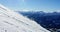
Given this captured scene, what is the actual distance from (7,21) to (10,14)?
4 cm

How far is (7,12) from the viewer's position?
1.94ft

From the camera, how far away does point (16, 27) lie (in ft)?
1.79

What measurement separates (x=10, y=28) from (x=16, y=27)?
0.03 metres

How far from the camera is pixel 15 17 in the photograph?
59cm

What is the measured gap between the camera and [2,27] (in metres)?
0.53

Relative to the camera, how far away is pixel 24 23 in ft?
1.94

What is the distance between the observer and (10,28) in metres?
0.53

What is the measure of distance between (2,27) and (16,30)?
0.05m

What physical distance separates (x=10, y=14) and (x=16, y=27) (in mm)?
71

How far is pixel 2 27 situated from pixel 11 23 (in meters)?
0.04

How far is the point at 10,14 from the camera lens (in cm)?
59

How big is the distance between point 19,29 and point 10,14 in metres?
0.08

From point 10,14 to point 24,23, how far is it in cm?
7

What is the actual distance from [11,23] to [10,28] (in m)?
0.03
